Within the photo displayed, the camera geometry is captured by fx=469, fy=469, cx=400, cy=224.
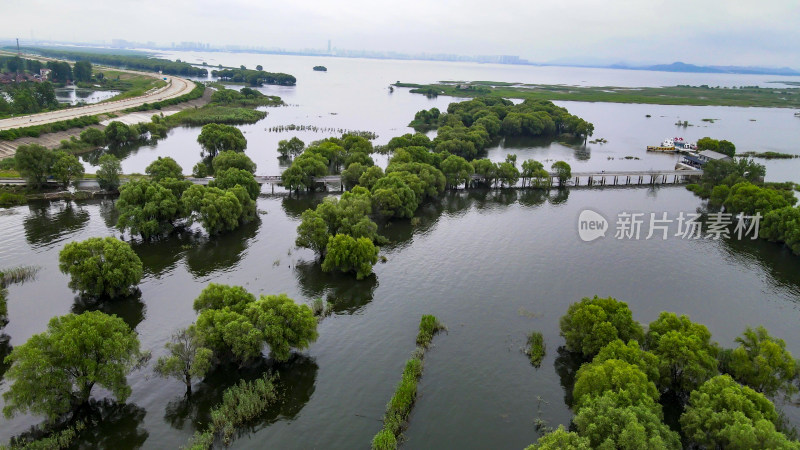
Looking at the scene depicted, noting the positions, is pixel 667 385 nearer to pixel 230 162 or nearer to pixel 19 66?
pixel 230 162

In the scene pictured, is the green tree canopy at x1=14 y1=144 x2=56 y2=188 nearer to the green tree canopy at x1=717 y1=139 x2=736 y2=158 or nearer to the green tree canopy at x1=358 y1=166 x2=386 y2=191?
the green tree canopy at x1=358 y1=166 x2=386 y2=191

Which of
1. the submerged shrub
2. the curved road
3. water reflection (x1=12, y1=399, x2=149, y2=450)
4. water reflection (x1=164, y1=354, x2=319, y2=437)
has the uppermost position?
the curved road

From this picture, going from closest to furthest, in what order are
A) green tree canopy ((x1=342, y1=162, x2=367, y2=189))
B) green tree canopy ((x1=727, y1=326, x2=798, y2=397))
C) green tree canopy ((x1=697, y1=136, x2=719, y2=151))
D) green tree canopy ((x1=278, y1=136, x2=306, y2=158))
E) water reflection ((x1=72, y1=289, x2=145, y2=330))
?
green tree canopy ((x1=727, y1=326, x2=798, y2=397))
water reflection ((x1=72, y1=289, x2=145, y2=330))
green tree canopy ((x1=342, y1=162, x2=367, y2=189))
green tree canopy ((x1=278, y1=136, x2=306, y2=158))
green tree canopy ((x1=697, y1=136, x2=719, y2=151))

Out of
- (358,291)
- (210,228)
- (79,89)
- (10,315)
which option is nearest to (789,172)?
(358,291)

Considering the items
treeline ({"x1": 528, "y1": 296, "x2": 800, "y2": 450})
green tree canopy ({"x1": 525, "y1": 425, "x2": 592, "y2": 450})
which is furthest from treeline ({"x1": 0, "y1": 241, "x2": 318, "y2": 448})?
treeline ({"x1": 528, "y1": 296, "x2": 800, "y2": 450})

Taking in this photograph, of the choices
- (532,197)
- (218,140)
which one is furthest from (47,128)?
(532,197)

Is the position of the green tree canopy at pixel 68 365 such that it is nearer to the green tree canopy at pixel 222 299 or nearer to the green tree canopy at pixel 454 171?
the green tree canopy at pixel 222 299
